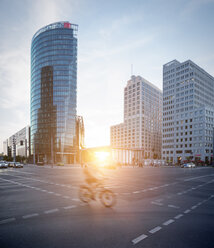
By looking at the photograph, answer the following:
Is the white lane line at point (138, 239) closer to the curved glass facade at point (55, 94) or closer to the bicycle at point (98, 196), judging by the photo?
the bicycle at point (98, 196)

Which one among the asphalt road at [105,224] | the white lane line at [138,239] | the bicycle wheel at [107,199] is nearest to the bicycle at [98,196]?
the bicycle wheel at [107,199]

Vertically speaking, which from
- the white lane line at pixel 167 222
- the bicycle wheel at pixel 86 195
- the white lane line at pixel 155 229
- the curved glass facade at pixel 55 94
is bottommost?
the bicycle wheel at pixel 86 195

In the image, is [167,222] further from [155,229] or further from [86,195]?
[86,195]

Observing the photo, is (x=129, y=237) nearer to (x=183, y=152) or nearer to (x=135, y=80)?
(x=183, y=152)

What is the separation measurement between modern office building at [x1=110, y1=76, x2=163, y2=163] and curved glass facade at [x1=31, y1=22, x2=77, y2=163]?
5584 centimetres

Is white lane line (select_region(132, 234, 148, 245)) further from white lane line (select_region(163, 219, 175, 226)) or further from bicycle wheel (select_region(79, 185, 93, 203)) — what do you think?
bicycle wheel (select_region(79, 185, 93, 203))

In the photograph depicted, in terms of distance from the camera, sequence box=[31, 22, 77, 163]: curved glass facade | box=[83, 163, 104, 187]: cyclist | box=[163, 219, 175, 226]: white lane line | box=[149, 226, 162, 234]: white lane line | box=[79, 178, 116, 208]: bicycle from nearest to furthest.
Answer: box=[149, 226, 162, 234]: white lane line, box=[163, 219, 175, 226]: white lane line, box=[79, 178, 116, 208]: bicycle, box=[83, 163, 104, 187]: cyclist, box=[31, 22, 77, 163]: curved glass facade

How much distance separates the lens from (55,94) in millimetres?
102750

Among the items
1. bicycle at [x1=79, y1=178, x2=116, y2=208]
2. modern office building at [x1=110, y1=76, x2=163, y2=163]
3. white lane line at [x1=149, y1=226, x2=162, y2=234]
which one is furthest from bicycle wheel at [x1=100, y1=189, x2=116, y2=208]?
modern office building at [x1=110, y1=76, x2=163, y2=163]

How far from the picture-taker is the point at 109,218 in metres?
6.50

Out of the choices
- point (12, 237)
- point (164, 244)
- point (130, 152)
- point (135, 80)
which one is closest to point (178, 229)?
point (164, 244)

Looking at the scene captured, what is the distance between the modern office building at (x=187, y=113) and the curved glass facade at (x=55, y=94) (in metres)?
59.8

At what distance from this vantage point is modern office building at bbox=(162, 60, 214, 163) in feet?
309

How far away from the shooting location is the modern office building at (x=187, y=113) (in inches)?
3713
